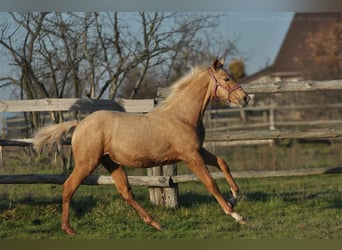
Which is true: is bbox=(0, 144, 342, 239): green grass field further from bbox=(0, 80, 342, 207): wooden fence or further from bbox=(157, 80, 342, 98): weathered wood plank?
bbox=(157, 80, 342, 98): weathered wood plank

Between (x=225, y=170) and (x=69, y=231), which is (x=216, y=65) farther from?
(x=69, y=231)

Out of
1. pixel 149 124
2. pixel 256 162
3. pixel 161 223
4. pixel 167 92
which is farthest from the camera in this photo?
pixel 256 162

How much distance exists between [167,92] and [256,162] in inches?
178

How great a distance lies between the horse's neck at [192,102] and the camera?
6516 mm

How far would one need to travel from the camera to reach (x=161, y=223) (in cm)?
707

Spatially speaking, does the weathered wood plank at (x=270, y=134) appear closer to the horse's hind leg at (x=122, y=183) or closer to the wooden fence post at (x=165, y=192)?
the wooden fence post at (x=165, y=192)

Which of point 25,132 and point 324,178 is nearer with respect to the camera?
point 25,132

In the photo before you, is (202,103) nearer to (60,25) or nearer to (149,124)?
(149,124)

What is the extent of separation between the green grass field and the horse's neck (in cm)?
134

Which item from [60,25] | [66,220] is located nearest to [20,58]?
[60,25]

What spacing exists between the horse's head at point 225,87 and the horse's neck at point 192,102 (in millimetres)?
119

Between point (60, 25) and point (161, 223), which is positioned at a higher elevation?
point (60, 25)

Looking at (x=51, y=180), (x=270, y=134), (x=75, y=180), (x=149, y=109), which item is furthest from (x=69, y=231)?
(x=270, y=134)

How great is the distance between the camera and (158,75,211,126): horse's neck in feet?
21.4
